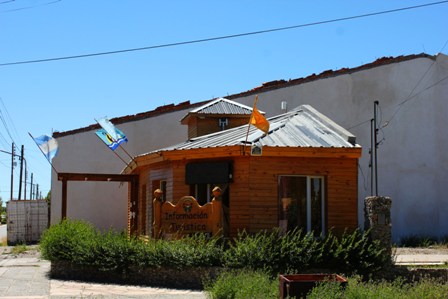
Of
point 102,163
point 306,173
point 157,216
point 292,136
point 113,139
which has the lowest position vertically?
point 157,216

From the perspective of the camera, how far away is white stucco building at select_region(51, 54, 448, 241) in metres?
26.0

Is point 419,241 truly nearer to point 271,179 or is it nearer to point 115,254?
point 271,179

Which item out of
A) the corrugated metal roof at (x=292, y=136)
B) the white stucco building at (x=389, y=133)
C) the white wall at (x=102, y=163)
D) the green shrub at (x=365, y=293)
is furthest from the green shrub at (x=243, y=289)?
the white wall at (x=102, y=163)

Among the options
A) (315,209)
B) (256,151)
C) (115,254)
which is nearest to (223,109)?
(315,209)

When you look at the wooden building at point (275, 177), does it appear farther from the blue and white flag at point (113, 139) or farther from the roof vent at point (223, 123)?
the roof vent at point (223, 123)

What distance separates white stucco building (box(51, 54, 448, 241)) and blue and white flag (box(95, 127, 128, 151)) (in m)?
6.57

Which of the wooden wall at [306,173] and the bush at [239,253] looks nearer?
the bush at [239,253]

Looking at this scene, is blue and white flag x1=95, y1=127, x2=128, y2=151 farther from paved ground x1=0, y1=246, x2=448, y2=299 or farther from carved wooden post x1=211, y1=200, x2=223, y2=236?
carved wooden post x1=211, y1=200, x2=223, y2=236

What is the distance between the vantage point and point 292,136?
54.3 feet

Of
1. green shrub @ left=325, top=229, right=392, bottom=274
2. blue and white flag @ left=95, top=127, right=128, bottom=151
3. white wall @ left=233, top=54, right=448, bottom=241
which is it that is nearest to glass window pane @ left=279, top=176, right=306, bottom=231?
green shrub @ left=325, top=229, right=392, bottom=274

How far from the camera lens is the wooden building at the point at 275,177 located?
1551 cm

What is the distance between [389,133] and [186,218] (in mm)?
13564

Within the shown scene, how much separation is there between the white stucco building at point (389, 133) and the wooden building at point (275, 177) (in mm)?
9604

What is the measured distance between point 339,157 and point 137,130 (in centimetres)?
1328
